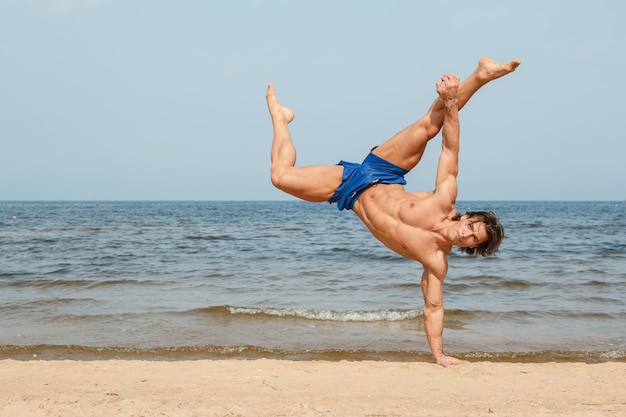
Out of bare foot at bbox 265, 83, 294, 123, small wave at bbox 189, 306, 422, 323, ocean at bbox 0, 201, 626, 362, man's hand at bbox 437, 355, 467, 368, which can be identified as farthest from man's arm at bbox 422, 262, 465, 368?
small wave at bbox 189, 306, 422, 323

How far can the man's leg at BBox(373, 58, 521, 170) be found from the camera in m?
5.30

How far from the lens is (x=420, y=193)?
5.91 metres

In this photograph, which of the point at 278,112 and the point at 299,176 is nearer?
the point at 299,176

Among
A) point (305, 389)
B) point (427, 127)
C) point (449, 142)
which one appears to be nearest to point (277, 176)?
point (427, 127)

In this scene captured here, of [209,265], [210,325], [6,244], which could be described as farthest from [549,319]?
[6,244]

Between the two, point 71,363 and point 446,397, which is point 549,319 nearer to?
point 446,397

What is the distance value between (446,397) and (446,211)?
60.7 inches

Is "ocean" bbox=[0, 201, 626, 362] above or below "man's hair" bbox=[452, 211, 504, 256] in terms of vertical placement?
below

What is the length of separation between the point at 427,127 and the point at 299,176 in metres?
1.20

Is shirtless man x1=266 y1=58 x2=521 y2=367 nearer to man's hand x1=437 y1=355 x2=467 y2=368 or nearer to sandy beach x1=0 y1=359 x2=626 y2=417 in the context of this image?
man's hand x1=437 y1=355 x2=467 y2=368

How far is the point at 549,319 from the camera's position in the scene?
33.3 ft

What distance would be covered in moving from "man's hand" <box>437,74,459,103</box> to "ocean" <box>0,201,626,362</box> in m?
3.76

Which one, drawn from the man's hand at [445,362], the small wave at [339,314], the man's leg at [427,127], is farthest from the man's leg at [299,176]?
the small wave at [339,314]

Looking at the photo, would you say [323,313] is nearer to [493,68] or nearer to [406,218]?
[406,218]
